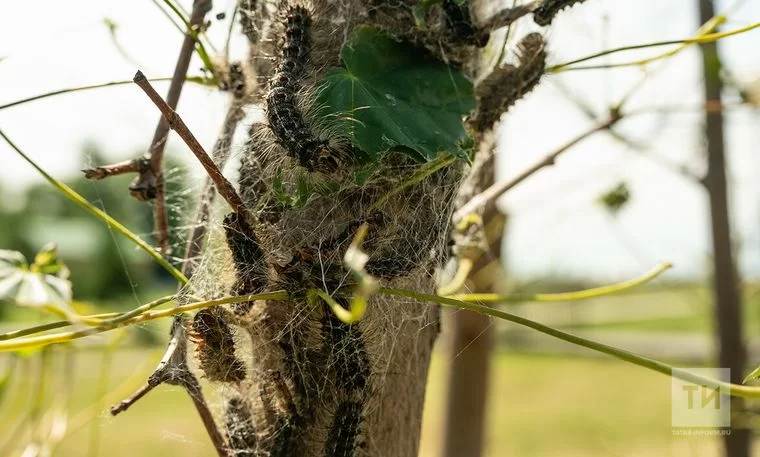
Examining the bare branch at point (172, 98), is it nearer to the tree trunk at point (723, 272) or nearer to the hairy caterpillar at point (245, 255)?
the hairy caterpillar at point (245, 255)

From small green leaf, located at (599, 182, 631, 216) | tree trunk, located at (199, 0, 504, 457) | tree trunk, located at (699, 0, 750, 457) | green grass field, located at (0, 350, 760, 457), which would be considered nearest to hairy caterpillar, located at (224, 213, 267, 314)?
tree trunk, located at (199, 0, 504, 457)

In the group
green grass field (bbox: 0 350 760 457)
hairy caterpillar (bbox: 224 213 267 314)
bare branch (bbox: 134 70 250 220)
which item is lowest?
hairy caterpillar (bbox: 224 213 267 314)

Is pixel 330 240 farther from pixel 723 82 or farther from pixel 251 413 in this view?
pixel 723 82

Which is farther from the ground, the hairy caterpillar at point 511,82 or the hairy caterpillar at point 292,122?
the hairy caterpillar at point 511,82

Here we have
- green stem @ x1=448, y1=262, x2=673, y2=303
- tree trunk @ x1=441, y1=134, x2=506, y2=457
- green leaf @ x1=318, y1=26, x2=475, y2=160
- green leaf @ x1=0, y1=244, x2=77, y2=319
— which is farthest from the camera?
tree trunk @ x1=441, y1=134, x2=506, y2=457

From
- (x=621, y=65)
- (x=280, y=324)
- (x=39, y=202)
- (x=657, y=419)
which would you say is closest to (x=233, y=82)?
(x=280, y=324)

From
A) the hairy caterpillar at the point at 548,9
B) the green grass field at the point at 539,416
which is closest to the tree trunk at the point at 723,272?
the hairy caterpillar at the point at 548,9

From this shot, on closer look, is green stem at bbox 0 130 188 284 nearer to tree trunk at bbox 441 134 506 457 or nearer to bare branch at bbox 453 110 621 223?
bare branch at bbox 453 110 621 223
